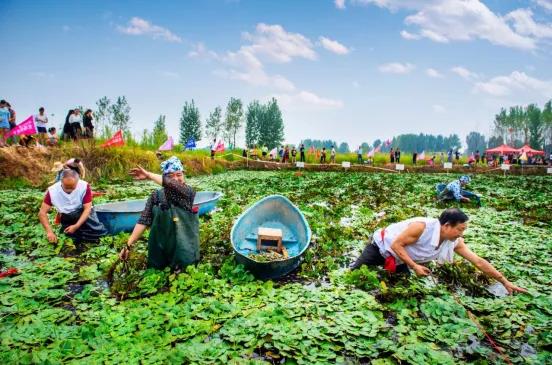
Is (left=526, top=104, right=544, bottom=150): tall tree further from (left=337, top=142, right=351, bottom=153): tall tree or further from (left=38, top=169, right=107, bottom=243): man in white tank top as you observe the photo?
(left=337, top=142, right=351, bottom=153): tall tree

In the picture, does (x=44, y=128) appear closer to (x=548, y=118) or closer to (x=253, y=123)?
(x=253, y=123)

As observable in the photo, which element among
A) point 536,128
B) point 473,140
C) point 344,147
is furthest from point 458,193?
point 344,147

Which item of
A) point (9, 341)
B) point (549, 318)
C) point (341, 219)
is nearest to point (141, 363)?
point (9, 341)

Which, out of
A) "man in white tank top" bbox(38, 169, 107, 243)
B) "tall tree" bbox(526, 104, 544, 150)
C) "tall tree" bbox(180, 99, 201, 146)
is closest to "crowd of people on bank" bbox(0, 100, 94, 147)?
"man in white tank top" bbox(38, 169, 107, 243)

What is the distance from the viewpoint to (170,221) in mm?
4480

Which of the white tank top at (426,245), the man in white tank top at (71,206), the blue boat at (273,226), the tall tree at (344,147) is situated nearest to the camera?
the white tank top at (426,245)

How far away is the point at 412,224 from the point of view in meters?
4.29

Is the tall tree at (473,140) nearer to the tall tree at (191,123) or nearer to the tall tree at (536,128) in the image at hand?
the tall tree at (536,128)

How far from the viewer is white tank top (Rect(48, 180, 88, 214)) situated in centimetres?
550

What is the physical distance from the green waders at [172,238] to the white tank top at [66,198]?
187 cm

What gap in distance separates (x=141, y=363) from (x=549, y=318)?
4353 mm

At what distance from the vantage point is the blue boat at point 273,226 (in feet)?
15.9

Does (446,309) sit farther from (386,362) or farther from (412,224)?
(386,362)

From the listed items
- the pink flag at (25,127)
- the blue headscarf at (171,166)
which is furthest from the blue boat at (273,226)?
the pink flag at (25,127)
